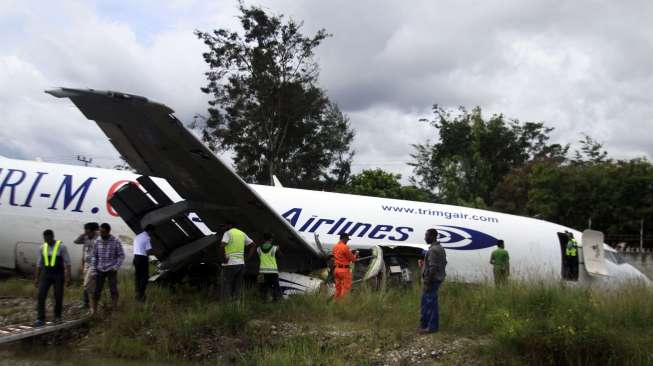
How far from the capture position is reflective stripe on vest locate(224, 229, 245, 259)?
10250mm

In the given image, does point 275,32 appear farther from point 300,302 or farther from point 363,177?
point 300,302

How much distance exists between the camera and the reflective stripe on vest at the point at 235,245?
10.2m

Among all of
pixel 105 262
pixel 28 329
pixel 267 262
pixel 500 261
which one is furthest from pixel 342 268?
pixel 28 329

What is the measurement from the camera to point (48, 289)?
966 cm

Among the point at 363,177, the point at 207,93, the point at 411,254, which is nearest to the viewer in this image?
the point at 411,254

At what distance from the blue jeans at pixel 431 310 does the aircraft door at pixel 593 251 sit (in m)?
6.17

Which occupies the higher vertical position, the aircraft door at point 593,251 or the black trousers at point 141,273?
the aircraft door at point 593,251

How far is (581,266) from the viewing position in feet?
44.4

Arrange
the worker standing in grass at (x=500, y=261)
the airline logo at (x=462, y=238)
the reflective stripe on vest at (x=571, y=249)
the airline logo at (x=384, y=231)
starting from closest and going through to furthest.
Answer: the airline logo at (x=384, y=231)
the worker standing in grass at (x=500, y=261)
the airline logo at (x=462, y=238)
the reflective stripe on vest at (x=571, y=249)

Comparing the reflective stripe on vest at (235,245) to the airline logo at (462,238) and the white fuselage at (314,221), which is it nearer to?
the white fuselage at (314,221)

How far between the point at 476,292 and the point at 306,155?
86.8 feet

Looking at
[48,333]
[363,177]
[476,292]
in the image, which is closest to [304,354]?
[476,292]

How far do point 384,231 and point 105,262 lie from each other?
5.62m

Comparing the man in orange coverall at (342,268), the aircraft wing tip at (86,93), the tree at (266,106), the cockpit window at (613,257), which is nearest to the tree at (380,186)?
the tree at (266,106)
